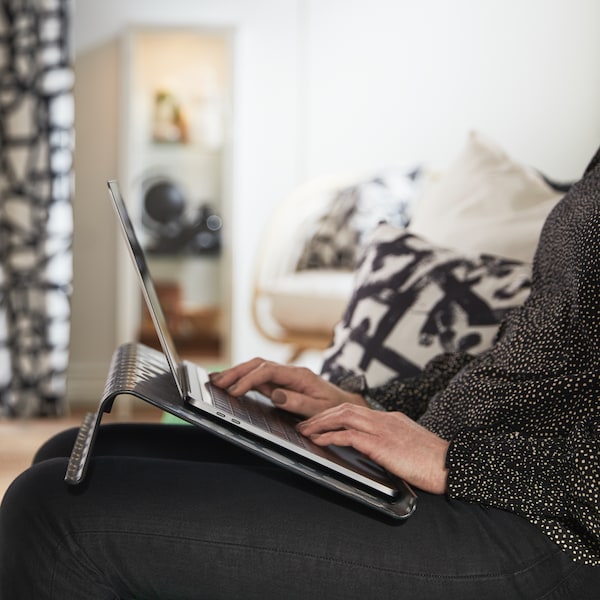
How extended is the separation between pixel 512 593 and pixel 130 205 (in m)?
3.26

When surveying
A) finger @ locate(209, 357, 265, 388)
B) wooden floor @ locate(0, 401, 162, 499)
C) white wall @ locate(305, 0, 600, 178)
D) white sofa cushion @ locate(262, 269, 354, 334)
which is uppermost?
white wall @ locate(305, 0, 600, 178)

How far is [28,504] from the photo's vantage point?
33.6 inches

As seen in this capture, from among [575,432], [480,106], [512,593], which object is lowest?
[512,593]

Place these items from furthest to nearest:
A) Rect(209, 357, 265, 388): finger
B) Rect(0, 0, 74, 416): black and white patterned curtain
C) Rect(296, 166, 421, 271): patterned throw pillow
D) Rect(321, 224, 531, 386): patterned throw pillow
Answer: Rect(0, 0, 74, 416): black and white patterned curtain → Rect(296, 166, 421, 271): patterned throw pillow → Rect(321, 224, 531, 386): patterned throw pillow → Rect(209, 357, 265, 388): finger

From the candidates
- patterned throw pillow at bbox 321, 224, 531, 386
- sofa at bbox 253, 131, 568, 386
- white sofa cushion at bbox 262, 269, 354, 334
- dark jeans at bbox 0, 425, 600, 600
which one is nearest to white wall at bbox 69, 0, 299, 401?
white sofa cushion at bbox 262, 269, 354, 334

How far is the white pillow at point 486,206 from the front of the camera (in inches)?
69.7

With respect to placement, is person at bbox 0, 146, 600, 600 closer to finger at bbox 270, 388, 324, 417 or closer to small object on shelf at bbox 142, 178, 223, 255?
finger at bbox 270, 388, 324, 417

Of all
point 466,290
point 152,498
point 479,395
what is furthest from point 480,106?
point 152,498

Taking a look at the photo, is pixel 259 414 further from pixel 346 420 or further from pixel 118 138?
pixel 118 138

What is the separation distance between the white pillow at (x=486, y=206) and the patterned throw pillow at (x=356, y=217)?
40.4 inches

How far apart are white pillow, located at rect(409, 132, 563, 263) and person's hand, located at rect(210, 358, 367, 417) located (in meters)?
0.63

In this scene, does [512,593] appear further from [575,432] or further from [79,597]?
[79,597]

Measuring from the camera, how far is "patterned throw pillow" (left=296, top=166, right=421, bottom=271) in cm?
325

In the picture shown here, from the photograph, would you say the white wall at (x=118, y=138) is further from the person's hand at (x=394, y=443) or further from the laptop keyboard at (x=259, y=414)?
the person's hand at (x=394, y=443)
